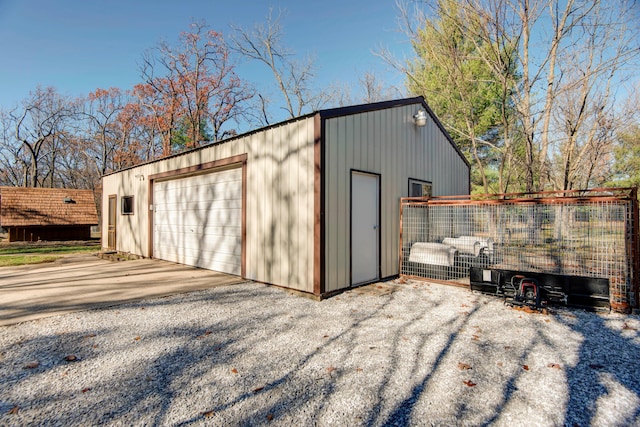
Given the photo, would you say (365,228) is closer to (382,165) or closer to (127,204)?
(382,165)

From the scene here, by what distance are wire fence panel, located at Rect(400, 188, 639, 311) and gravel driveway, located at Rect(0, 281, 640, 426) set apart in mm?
1084

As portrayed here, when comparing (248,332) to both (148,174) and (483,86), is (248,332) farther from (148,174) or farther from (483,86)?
(483,86)

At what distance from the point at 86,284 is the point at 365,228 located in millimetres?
5051

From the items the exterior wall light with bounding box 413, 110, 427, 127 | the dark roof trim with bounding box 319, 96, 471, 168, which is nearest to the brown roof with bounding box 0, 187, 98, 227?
the dark roof trim with bounding box 319, 96, 471, 168

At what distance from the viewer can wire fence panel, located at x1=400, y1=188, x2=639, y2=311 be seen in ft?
14.2

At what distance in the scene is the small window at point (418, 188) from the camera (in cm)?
691

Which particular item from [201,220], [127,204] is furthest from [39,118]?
[201,220]

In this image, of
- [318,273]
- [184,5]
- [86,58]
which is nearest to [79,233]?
[86,58]

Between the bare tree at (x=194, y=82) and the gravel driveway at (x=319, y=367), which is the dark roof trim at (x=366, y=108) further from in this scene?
the bare tree at (x=194, y=82)

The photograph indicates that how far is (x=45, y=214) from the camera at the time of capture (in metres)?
14.7

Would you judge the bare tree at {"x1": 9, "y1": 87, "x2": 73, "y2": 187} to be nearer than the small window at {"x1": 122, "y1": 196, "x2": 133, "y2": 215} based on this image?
No

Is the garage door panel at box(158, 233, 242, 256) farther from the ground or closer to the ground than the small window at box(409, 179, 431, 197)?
closer to the ground

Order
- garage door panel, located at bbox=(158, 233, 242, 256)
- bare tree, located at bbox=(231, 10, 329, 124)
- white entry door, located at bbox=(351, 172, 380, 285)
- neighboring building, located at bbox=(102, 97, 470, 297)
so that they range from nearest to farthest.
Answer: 1. neighboring building, located at bbox=(102, 97, 470, 297)
2. white entry door, located at bbox=(351, 172, 380, 285)
3. garage door panel, located at bbox=(158, 233, 242, 256)
4. bare tree, located at bbox=(231, 10, 329, 124)

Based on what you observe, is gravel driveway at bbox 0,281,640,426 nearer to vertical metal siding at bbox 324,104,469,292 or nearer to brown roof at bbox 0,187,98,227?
vertical metal siding at bbox 324,104,469,292
